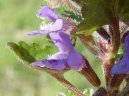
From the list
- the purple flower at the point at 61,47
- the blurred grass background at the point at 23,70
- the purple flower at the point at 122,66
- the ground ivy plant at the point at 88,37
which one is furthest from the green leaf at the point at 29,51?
the blurred grass background at the point at 23,70

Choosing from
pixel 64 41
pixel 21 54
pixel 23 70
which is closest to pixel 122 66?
pixel 64 41

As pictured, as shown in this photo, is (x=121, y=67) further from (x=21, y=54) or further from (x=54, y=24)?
(x=21, y=54)

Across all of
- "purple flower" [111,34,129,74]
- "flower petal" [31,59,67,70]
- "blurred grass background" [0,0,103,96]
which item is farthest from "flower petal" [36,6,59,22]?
"blurred grass background" [0,0,103,96]

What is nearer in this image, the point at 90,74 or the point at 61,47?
the point at 61,47

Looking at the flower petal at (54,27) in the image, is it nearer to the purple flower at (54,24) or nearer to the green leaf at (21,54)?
the purple flower at (54,24)

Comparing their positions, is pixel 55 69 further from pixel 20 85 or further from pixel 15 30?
pixel 15 30

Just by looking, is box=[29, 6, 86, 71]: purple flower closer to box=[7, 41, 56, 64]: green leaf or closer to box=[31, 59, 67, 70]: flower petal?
box=[31, 59, 67, 70]: flower petal

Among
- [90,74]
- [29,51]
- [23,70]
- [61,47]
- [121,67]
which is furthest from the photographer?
[23,70]
